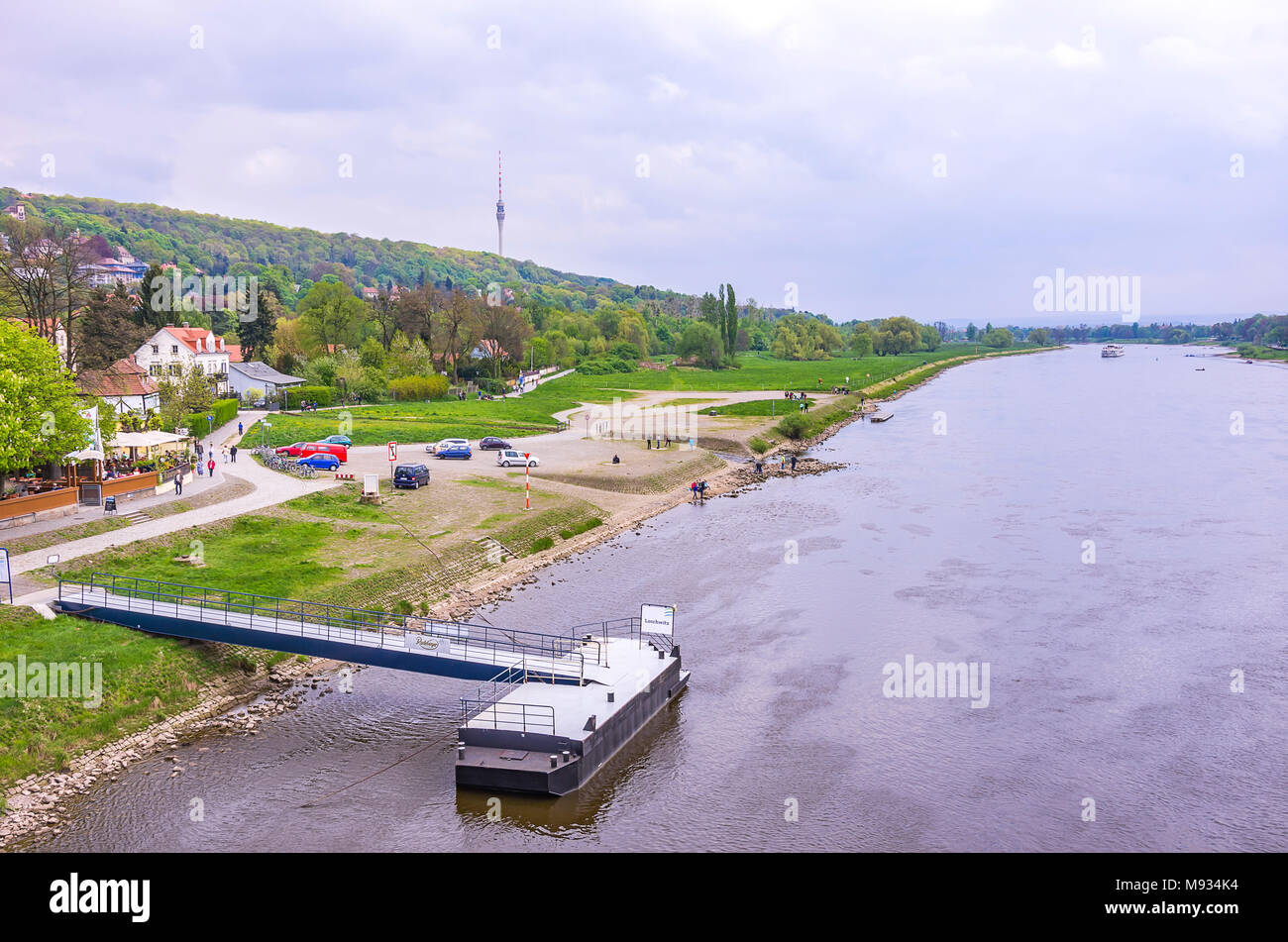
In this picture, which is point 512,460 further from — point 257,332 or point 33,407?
point 257,332

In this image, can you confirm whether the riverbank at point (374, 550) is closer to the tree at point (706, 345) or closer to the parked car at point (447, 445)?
the parked car at point (447, 445)

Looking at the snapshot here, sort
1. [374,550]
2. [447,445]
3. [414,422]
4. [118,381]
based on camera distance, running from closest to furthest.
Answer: [374,550]
[118,381]
[447,445]
[414,422]

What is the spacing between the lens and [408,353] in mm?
117500

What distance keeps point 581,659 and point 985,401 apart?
132369mm

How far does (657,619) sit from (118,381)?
5303 centimetres

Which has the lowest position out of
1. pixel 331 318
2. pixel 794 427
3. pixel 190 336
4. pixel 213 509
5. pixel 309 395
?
pixel 213 509

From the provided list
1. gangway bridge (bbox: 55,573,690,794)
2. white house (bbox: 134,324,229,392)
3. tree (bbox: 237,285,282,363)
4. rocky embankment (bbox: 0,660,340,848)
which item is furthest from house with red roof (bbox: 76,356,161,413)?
tree (bbox: 237,285,282,363)

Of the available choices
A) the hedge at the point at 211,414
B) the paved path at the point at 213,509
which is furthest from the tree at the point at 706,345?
the paved path at the point at 213,509

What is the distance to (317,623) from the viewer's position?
115ft

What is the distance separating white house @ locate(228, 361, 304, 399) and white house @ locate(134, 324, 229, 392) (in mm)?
855

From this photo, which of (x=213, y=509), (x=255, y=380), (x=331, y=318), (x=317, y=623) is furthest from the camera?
(x=331, y=318)

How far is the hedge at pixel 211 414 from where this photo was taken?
7188 cm

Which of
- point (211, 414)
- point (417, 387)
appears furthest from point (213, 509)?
point (417, 387)

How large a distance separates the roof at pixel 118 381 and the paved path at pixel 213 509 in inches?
296
